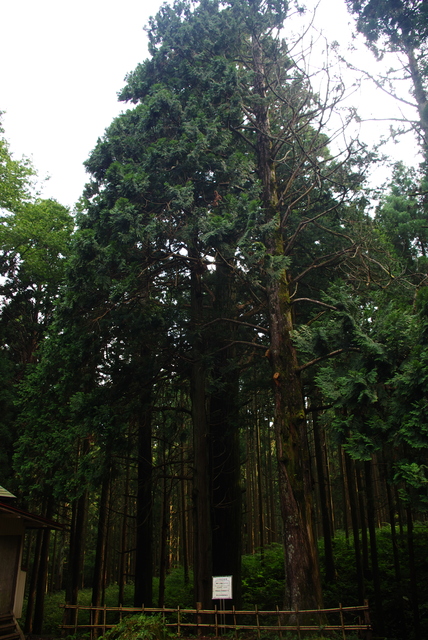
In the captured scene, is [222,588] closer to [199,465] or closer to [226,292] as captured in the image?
[199,465]

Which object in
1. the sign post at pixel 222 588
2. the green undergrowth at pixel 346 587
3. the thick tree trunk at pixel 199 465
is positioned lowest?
the green undergrowth at pixel 346 587

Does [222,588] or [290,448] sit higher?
[290,448]

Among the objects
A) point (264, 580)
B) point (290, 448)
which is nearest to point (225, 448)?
point (290, 448)

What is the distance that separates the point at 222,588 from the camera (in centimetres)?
796

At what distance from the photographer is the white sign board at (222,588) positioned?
7.88 metres

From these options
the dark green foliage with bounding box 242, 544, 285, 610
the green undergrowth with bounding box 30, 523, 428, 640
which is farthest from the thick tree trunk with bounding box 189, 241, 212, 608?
the green undergrowth with bounding box 30, 523, 428, 640

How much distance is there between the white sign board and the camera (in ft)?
→ 25.9

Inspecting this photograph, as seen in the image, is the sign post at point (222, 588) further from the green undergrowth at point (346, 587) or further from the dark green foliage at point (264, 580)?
the dark green foliage at point (264, 580)

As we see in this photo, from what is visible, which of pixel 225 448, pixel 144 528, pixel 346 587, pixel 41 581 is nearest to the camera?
pixel 225 448

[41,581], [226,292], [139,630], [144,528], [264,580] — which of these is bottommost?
[264,580]

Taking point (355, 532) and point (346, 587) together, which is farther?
point (346, 587)

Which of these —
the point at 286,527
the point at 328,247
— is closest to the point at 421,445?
the point at 286,527

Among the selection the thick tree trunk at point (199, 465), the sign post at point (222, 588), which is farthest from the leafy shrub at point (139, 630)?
the thick tree trunk at point (199, 465)

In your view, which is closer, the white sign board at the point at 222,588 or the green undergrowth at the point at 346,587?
the white sign board at the point at 222,588
